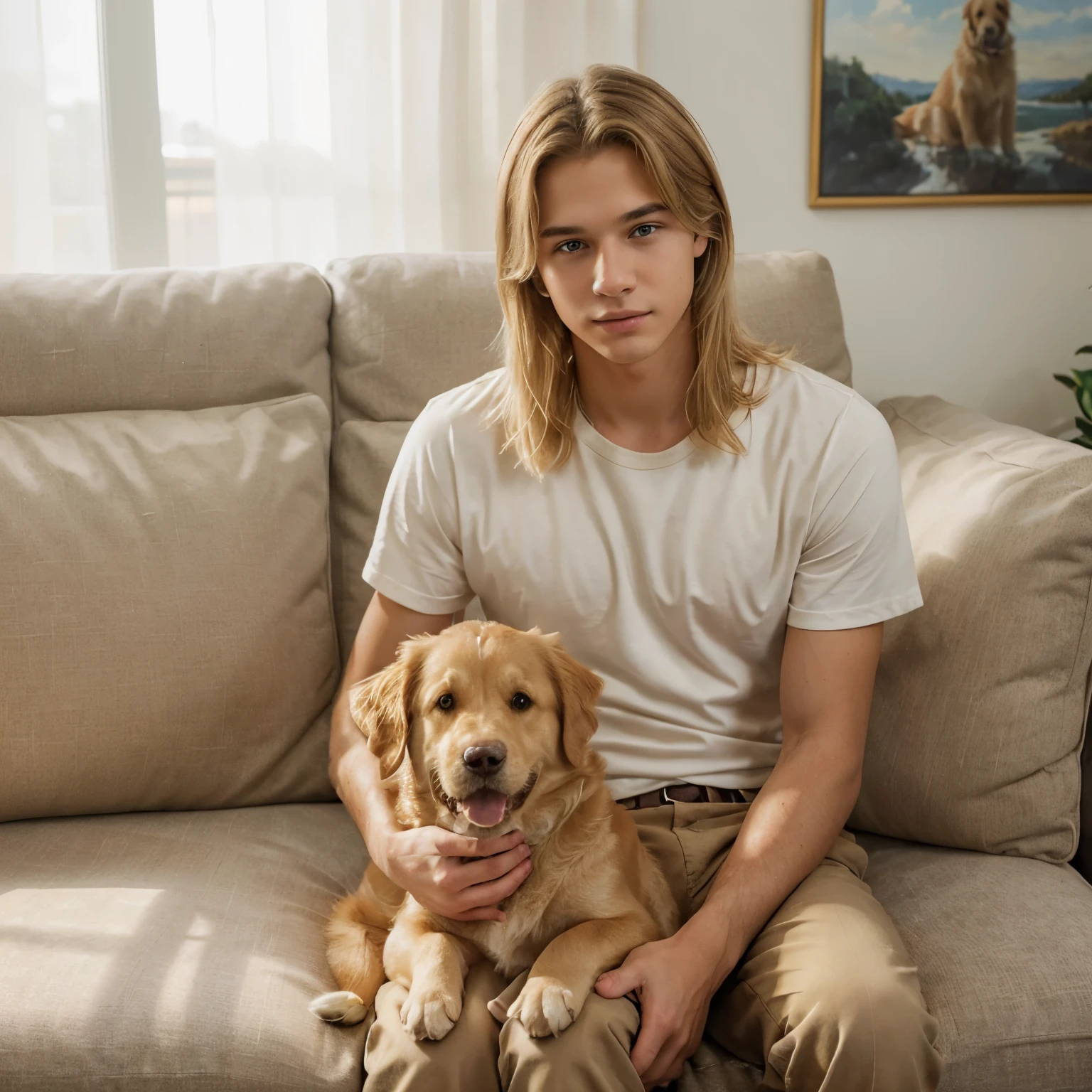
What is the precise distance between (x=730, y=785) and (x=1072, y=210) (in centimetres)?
188

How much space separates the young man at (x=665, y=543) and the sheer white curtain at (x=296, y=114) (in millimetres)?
1013

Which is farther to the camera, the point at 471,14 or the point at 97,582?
the point at 471,14

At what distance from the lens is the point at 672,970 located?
1.34 m

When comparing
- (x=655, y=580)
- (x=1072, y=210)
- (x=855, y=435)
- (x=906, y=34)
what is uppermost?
(x=906, y=34)

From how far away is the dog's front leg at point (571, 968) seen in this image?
126 cm

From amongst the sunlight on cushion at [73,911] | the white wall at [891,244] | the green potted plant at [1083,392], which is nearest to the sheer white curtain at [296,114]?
the white wall at [891,244]

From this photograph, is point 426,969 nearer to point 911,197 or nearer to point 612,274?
point 612,274

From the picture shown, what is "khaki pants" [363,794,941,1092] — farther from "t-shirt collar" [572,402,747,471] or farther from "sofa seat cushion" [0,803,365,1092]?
"t-shirt collar" [572,402,747,471]

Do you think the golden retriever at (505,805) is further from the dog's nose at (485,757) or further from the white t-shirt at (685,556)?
the white t-shirt at (685,556)

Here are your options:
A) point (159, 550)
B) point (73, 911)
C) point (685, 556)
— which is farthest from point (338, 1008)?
point (159, 550)

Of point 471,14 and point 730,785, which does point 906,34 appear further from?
point 730,785

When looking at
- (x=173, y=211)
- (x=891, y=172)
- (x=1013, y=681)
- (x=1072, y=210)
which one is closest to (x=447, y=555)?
(x=1013, y=681)

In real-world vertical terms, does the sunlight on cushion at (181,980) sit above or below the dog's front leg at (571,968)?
below

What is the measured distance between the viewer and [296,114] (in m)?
2.57
